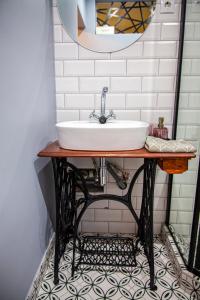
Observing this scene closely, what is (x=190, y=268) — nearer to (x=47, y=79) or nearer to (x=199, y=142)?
(x=199, y=142)

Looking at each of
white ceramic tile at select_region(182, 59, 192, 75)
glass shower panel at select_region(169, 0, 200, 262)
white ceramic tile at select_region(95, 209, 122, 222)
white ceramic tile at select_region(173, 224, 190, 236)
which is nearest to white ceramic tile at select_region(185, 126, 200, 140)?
glass shower panel at select_region(169, 0, 200, 262)

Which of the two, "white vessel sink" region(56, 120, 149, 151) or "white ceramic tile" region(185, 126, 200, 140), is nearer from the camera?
"white vessel sink" region(56, 120, 149, 151)

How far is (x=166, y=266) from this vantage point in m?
1.38

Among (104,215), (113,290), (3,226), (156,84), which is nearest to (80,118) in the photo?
(156,84)

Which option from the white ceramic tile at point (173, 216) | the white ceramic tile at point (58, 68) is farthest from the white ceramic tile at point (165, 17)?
the white ceramic tile at point (173, 216)

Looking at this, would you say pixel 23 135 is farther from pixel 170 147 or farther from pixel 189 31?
pixel 189 31

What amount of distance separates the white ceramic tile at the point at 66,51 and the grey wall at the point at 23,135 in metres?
0.09

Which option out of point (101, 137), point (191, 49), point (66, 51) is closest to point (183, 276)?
point (101, 137)

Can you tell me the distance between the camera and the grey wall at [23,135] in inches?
31.4

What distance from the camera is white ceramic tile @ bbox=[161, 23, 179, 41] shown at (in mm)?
1333

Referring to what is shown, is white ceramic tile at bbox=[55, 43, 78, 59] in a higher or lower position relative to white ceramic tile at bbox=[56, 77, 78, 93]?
higher

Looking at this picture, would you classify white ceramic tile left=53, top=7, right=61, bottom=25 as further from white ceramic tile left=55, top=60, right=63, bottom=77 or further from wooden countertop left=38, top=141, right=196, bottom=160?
wooden countertop left=38, top=141, right=196, bottom=160

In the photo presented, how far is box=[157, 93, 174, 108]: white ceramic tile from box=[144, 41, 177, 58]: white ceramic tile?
0.84 feet

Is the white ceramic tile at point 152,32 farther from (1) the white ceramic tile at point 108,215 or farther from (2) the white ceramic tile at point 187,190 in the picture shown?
(1) the white ceramic tile at point 108,215
